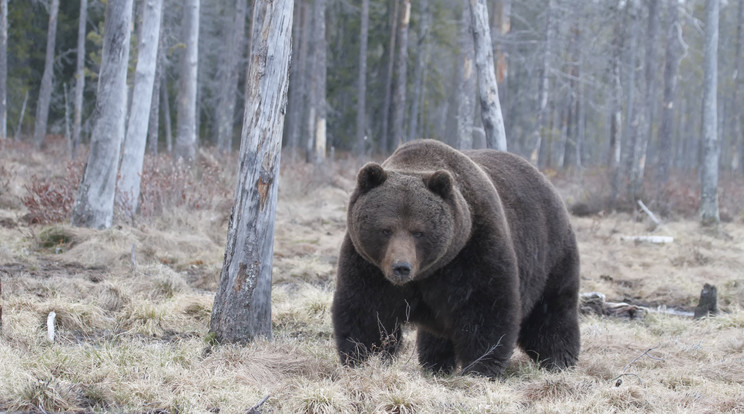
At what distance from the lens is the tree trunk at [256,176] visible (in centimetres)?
514

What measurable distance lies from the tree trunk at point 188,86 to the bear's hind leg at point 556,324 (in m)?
11.6

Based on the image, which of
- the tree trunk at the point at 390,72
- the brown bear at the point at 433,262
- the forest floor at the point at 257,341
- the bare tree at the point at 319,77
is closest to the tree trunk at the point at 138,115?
the forest floor at the point at 257,341

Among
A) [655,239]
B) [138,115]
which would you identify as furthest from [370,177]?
[655,239]

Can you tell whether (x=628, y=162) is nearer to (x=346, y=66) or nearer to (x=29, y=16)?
(x=346, y=66)

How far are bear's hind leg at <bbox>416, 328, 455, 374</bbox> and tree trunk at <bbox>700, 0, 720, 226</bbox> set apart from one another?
470 inches

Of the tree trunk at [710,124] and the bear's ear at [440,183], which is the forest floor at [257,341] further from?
the tree trunk at [710,124]

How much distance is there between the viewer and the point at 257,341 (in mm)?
5168

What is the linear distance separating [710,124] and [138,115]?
40.8ft

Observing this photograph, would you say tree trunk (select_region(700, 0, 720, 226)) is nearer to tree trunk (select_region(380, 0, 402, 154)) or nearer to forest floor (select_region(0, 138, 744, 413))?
forest floor (select_region(0, 138, 744, 413))

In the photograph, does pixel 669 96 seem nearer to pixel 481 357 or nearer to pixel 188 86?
pixel 188 86

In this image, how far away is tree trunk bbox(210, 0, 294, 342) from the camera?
5145mm

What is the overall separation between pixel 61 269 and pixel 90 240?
0.80m

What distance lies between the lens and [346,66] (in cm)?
3759

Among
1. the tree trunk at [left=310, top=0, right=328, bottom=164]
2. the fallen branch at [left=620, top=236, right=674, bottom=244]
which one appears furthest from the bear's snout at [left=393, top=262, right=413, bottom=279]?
the tree trunk at [left=310, top=0, right=328, bottom=164]
